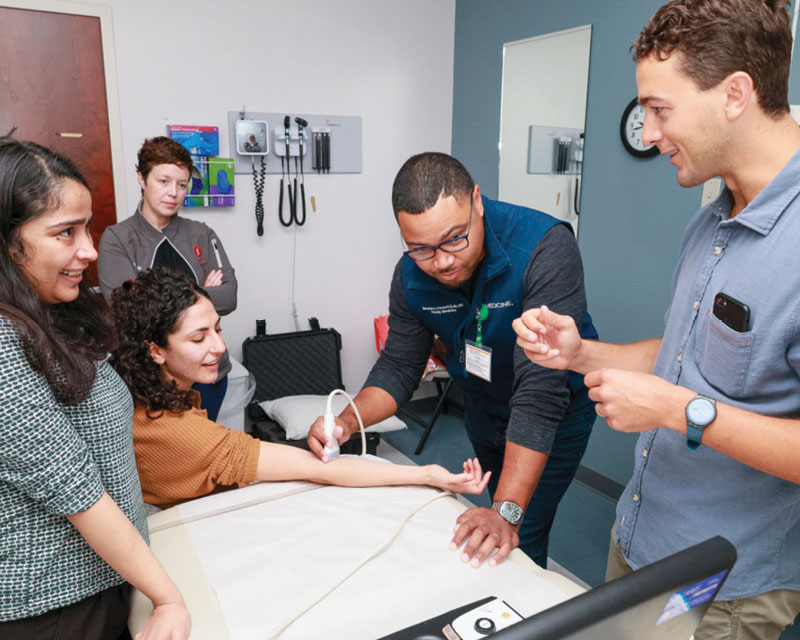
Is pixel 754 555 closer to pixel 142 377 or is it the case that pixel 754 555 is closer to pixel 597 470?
pixel 142 377

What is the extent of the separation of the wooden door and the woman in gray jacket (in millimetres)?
468

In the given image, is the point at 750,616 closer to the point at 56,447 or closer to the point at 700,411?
the point at 700,411

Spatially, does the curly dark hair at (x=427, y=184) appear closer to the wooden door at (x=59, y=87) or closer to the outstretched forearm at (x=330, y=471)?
the outstretched forearm at (x=330, y=471)

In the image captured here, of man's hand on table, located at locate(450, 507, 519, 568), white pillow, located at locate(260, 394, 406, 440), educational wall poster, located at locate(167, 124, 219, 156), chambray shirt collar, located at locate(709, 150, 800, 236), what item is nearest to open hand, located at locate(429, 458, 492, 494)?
man's hand on table, located at locate(450, 507, 519, 568)

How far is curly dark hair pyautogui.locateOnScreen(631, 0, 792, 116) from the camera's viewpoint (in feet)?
2.87

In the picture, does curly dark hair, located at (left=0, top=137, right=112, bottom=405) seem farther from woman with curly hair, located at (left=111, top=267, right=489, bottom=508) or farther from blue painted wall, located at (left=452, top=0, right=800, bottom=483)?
blue painted wall, located at (left=452, top=0, right=800, bottom=483)

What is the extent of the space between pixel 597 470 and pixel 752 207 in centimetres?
235

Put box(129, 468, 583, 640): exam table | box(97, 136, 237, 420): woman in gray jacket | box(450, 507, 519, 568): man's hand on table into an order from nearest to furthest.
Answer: box(129, 468, 583, 640): exam table → box(450, 507, 519, 568): man's hand on table → box(97, 136, 237, 420): woman in gray jacket

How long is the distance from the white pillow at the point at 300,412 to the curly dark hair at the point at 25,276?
6.65ft

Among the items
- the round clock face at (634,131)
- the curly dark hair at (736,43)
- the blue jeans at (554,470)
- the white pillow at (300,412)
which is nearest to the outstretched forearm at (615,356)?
the blue jeans at (554,470)

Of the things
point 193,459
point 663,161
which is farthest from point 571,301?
point 663,161

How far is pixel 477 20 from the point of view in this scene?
3.54 m

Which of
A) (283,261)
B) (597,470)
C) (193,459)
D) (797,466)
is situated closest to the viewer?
(797,466)

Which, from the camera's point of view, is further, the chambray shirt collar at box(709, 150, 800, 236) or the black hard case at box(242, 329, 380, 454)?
the black hard case at box(242, 329, 380, 454)
